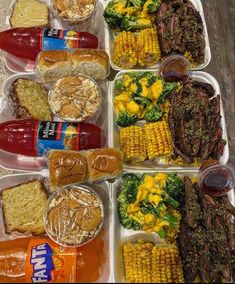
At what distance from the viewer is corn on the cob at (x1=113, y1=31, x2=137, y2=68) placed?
2.25m

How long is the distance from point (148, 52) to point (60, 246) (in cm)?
123

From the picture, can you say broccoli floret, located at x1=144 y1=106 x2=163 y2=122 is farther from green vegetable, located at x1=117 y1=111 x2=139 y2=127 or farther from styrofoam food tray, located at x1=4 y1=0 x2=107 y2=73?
styrofoam food tray, located at x1=4 y1=0 x2=107 y2=73

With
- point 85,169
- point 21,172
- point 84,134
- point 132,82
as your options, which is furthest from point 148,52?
point 21,172

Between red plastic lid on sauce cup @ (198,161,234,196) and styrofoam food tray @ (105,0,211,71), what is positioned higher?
styrofoam food tray @ (105,0,211,71)

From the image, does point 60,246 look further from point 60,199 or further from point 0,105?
point 0,105

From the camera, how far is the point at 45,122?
2010mm

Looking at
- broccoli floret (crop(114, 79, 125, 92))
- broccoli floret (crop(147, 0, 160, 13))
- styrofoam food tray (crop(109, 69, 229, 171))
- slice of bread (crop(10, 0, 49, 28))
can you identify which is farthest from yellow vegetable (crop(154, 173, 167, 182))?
slice of bread (crop(10, 0, 49, 28))

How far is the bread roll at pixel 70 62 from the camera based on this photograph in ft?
7.05

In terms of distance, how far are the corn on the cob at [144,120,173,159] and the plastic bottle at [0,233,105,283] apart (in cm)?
52

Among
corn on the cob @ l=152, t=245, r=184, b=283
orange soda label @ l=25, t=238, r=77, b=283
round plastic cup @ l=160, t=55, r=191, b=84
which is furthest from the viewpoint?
round plastic cup @ l=160, t=55, r=191, b=84

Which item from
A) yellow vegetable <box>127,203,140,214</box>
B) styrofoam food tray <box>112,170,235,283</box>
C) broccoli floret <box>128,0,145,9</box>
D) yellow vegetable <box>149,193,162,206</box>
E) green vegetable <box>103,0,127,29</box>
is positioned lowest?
styrofoam food tray <box>112,170,235,283</box>

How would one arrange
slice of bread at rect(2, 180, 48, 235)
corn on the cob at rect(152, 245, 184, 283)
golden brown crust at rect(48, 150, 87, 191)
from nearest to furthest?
corn on the cob at rect(152, 245, 184, 283)
golden brown crust at rect(48, 150, 87, 191)
slice of bread at rect(2, 180, 48, 235)

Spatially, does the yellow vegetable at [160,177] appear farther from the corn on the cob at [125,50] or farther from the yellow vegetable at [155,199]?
the corn on the cob at [125,50]

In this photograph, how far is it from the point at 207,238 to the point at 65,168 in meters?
0.73
